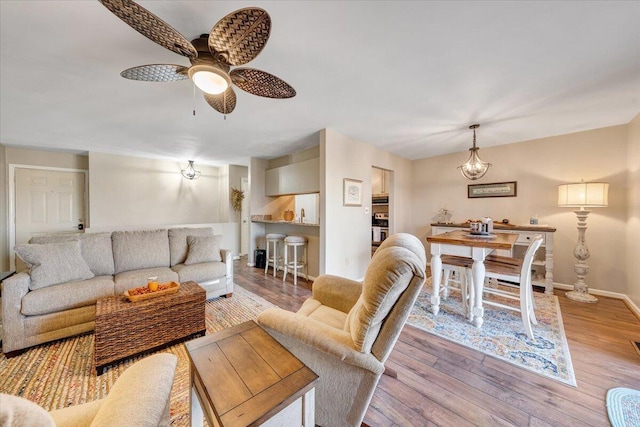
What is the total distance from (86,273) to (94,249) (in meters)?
0.34

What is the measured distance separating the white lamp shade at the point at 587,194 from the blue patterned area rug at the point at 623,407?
7.91 ft

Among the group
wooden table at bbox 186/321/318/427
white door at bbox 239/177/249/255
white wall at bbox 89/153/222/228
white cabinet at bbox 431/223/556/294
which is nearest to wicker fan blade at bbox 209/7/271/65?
wooden table at bbox 186/321/318/427

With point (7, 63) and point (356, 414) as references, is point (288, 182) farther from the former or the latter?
point (356, 414)

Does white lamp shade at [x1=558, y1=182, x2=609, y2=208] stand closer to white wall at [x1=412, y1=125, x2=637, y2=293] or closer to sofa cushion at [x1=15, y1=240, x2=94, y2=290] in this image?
white wall at [x1=412, y1=125, x2=637, y2=293]

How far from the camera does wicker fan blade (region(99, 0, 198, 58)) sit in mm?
1035

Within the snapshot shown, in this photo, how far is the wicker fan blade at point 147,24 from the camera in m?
1.03

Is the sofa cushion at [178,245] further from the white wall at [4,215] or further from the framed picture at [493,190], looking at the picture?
the framed picture at [493,190]

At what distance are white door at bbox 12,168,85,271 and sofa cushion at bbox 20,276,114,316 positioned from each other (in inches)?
133

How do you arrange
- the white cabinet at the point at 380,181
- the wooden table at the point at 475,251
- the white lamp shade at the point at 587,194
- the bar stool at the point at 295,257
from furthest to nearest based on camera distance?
the white cabinet at the point at 380,181, the bar stool at the point at 295,257, the white lamp shade at the point at 587,194, the wooden table at the point at 475,251

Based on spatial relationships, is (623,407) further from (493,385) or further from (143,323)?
(143,323)

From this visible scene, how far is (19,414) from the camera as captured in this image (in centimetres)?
49

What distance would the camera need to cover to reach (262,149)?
4.35 metres

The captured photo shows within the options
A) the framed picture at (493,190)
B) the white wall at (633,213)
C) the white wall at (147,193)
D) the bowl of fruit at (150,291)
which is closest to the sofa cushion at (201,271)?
the bowl of fruit at (150,291)

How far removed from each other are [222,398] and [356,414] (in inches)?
26.6
